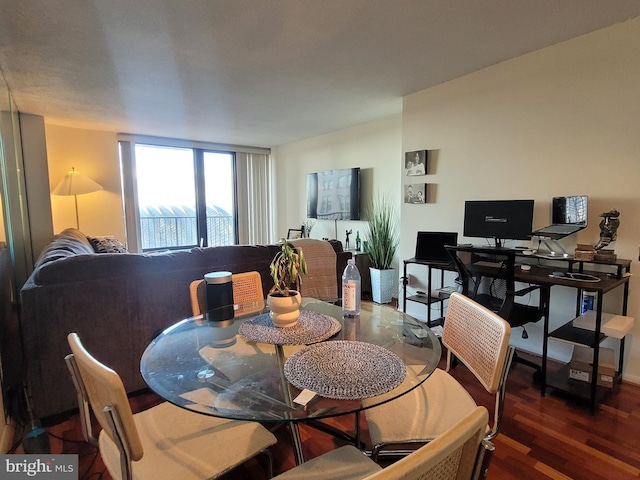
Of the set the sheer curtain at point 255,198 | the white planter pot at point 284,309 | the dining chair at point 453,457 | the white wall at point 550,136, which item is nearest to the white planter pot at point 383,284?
the white wall at point 550,136

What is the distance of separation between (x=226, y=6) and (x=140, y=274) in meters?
1.63

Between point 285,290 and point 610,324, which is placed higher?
point 285,290

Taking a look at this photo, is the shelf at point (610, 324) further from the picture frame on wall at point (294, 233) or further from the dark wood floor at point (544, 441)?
the picture frame on wall at point (294, 233)

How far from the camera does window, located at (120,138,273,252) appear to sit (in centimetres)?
516

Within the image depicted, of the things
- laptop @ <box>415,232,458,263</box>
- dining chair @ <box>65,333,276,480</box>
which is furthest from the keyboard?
dining chair @ <box>65,333,276,480</box>

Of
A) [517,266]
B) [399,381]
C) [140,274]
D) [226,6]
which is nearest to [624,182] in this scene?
[517,266]

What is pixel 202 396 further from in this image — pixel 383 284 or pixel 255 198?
pixel 255 198

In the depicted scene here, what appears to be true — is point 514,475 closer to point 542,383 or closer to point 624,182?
point 542,383

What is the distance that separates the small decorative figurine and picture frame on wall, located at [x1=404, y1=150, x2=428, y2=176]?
1471 mm

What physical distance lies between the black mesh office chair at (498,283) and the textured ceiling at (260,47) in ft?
4.69

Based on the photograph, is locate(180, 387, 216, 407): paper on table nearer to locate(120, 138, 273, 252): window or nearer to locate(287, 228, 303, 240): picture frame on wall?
locate(287, 228, 303, 240): picture frame on wall

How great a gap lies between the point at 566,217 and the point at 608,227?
25cm

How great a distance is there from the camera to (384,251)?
4051 millimetres

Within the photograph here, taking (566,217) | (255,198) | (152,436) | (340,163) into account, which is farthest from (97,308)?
(255,198)
